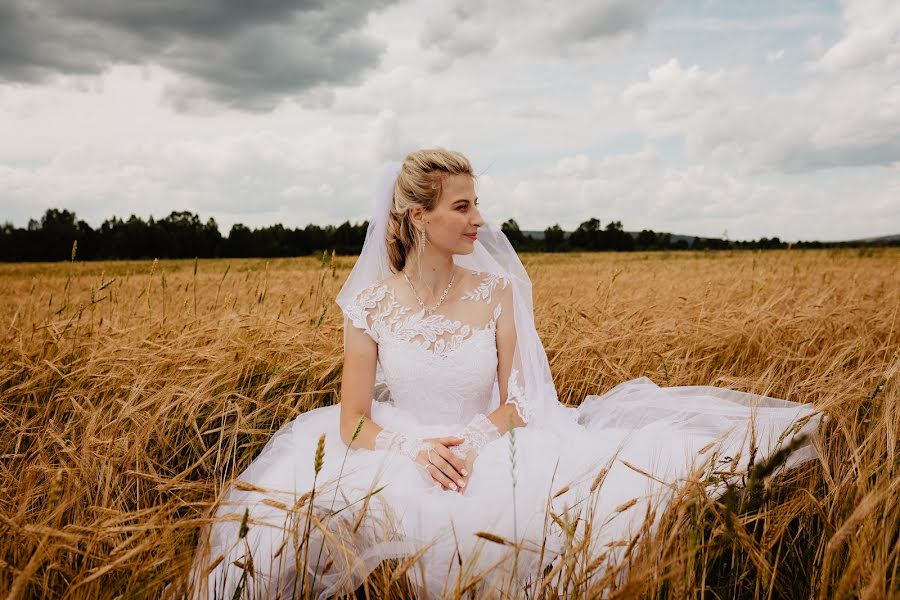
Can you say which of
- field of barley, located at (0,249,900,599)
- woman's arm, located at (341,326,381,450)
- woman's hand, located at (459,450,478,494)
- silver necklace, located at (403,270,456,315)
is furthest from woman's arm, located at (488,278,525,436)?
field of barley, located at (0,249,900,599)

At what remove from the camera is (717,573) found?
1542 mm

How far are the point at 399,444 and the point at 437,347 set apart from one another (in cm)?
55

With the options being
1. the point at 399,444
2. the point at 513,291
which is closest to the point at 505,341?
the point at 513,291

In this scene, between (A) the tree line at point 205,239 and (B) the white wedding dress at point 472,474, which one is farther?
(A) the tree line at point 205,239

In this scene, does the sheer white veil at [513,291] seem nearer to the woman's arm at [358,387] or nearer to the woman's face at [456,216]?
the woman's arm at [358,387]

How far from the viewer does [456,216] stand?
2.56 metres

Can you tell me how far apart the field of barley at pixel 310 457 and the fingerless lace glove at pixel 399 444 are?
514 mm

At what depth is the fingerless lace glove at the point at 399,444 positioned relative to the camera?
2119mm

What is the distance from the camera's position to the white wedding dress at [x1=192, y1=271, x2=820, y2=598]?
5.06ft

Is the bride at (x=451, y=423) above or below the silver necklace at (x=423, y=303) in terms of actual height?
below

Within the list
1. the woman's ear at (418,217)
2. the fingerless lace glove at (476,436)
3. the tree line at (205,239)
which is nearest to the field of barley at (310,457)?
the fingerless lace glove at (476,436)

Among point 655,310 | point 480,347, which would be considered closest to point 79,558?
point 480,347

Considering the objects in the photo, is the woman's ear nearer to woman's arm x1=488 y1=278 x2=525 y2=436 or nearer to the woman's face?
the woman's face

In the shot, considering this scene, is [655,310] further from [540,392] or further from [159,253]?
[159,253]
